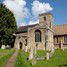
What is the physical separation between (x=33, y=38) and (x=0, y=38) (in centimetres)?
1024

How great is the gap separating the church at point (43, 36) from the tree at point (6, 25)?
16.7 ft

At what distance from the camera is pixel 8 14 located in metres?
64.9

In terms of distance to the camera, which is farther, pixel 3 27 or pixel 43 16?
Result: pixel 43 16

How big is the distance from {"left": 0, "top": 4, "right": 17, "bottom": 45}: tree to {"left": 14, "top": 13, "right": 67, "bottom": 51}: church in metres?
5.10

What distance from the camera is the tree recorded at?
199 feet

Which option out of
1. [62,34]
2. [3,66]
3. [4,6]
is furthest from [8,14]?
[3,66]

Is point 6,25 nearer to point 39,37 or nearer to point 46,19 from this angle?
point 39,37

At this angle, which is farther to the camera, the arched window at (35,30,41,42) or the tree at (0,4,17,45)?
the arched window at (35,30,41,42)

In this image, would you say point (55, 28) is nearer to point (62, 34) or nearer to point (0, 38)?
point (62, 34)

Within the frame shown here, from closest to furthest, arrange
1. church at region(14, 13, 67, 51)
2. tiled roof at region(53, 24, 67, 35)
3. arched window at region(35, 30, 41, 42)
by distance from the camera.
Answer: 1. church at region(14, 13, 67, 51)
2. arched window at region(35, 30, 41, 42)
3. tiled roof at region(53, 24, 67, 35)

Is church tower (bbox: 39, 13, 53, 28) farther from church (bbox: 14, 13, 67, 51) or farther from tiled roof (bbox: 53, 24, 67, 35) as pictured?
tiled roof (bbox: 53, 24, 67, 35)

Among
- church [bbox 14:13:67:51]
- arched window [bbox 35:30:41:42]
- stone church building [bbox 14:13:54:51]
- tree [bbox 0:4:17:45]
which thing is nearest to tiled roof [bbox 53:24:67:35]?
church [bbox 14:13:67:51]

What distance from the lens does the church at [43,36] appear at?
60.4 metres

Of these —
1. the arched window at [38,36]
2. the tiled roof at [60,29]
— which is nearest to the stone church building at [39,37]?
the arched window at [38,36]
